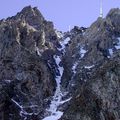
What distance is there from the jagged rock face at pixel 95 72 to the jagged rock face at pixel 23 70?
8472 millimetres

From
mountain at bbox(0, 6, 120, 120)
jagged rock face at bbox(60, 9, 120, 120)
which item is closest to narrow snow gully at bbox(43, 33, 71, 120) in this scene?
mountain at bbox(0, 6, 120, 120)

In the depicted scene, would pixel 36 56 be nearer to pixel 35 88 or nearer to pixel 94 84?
pixel 35 88

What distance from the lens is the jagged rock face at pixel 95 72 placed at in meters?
125

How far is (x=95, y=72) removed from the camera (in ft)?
459

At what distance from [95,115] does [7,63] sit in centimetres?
4705

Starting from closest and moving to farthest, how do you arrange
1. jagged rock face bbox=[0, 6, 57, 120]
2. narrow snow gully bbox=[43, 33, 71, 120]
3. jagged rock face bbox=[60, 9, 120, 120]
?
jagged rock face bbox=[60, 9, 120, 120] < narrow snow gully bbox=[43, 33, 71, 120] < jagged rock face bbox=[0, 6, 57, 120]

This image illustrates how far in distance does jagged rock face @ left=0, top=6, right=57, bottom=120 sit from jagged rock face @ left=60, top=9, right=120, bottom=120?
334 inches

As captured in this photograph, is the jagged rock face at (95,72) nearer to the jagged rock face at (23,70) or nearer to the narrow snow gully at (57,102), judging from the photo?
the narrow snow gully at (57,102)

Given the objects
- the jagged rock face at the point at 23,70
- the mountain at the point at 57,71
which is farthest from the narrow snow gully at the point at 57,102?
the jagged rock face at the point at 23,70

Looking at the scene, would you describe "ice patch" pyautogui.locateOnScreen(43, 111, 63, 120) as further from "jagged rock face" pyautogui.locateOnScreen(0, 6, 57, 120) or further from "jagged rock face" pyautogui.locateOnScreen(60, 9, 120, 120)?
"jagged rock face" pyautogui.locateOnScreen(0, 6, 57, 120)

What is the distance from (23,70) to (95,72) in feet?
92.4

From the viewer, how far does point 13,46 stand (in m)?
169

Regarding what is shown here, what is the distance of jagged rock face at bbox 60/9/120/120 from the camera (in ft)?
411

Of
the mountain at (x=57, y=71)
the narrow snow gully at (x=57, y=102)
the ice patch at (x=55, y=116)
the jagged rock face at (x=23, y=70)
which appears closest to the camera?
the mountain at (x=57, y=71)
